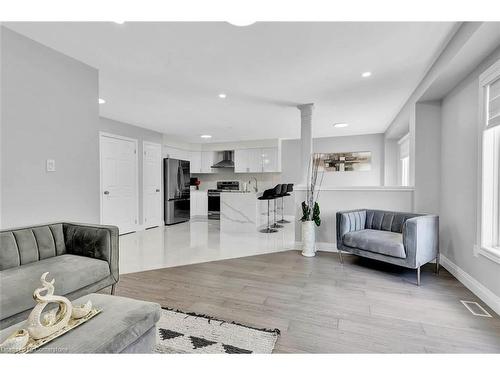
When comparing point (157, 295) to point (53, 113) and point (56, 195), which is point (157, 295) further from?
point (53, 113)

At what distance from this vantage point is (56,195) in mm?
2523

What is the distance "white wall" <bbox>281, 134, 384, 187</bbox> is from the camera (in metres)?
6.46

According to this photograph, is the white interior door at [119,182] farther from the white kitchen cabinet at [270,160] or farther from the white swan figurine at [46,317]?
the white swan figurine at [46,317]

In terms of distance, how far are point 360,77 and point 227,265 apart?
2.88 m

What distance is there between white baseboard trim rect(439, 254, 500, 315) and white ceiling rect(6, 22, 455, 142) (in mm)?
2253

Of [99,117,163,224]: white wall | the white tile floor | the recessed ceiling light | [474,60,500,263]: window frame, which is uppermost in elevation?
the recessed ceiling light

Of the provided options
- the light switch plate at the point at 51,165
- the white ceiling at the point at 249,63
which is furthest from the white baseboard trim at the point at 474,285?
the light switch plate at the point at 51,165

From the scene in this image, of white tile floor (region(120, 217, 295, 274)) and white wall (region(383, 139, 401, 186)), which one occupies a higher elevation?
white wall (region(383, 139, 401, 186))

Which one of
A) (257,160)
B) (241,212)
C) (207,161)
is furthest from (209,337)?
(207,161)

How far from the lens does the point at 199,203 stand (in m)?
7.37

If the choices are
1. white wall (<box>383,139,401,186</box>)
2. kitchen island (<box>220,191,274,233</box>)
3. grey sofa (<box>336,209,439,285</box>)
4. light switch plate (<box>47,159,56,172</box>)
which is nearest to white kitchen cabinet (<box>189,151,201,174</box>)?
kitchen island (<box>220,191,274,233</box>)

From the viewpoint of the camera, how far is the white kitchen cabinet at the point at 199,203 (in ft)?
24.0

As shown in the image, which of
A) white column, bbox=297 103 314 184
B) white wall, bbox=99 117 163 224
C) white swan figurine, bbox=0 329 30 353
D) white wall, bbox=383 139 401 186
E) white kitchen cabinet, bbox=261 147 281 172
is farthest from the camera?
white kitchen cabinet, bbox=261 147 281 172

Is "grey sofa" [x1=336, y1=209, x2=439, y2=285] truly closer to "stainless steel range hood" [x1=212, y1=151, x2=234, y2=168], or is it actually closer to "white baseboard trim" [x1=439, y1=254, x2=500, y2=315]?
"white baseboard trim" [x1=439, y1=254, x2=500, y2=315]
